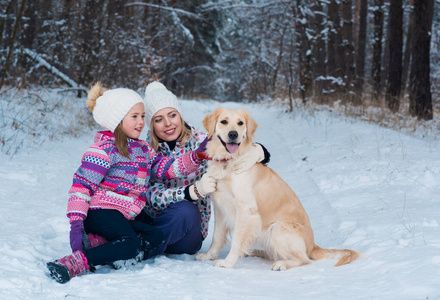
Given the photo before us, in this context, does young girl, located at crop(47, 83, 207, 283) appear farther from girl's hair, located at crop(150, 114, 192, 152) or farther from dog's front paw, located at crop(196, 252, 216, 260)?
dog's front paw, located at crop(196, 252, 216, 260)

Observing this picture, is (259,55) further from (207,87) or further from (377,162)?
(377,162)

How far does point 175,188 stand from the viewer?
142 inches

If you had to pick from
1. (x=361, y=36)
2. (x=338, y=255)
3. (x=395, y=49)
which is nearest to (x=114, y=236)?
(x=338, y=255)

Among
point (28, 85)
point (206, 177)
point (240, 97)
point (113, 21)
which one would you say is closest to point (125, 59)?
point (113, 21)

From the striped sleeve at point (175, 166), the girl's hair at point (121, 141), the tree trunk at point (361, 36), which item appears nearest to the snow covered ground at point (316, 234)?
the striped sleeve at point (175, 166)

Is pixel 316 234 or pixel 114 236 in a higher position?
pixel 114 236

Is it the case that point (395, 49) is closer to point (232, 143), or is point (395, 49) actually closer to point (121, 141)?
point (232, 143)

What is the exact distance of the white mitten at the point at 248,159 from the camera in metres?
3.29

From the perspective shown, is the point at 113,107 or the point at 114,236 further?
the point at 113,107

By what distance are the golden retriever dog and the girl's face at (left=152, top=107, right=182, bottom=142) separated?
1.53 ft

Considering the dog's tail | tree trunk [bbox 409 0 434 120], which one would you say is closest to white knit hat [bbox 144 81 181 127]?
the dog's tail

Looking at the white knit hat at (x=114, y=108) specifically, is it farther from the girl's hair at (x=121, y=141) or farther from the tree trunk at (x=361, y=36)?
the tree trunk at (x=361, y=36)

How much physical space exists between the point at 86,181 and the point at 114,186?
0.23 meters

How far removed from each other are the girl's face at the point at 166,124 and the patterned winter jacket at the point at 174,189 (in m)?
0.09
